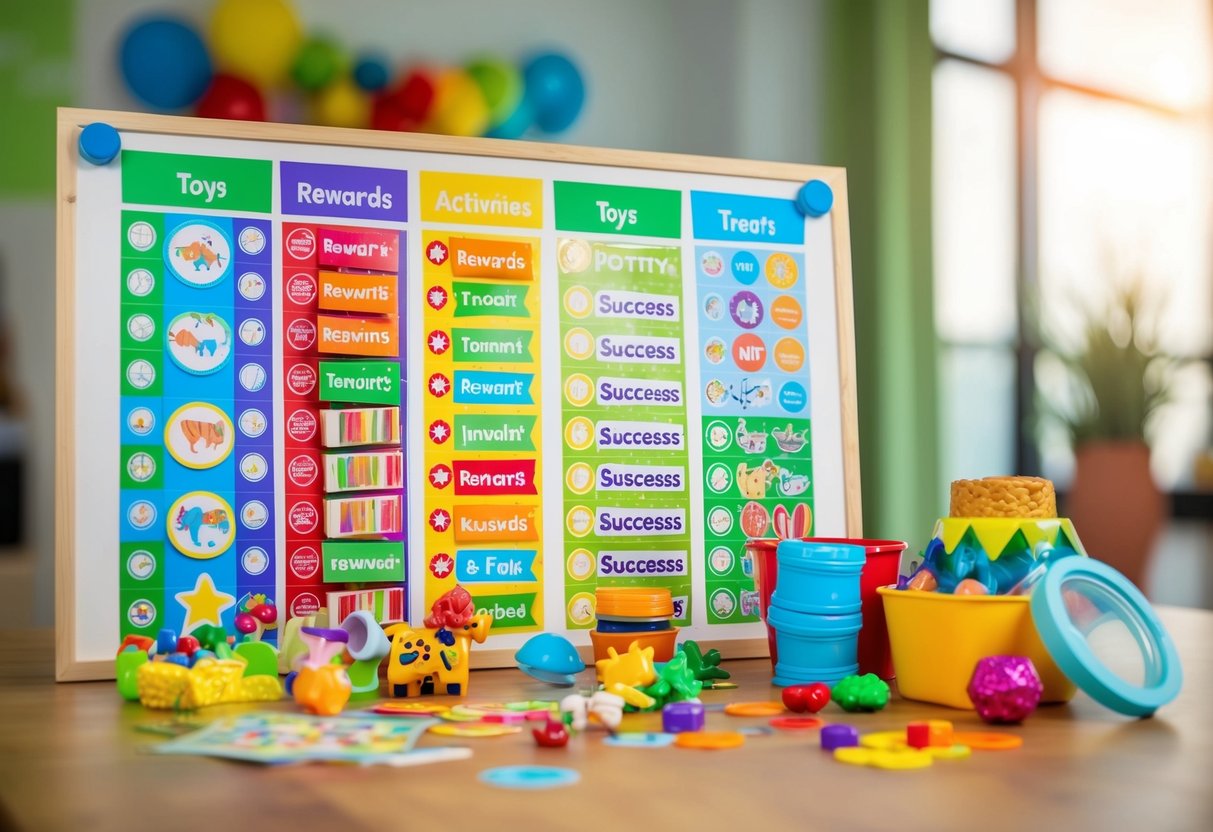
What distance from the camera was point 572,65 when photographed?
3.22 m

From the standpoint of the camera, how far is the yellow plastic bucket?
94cm

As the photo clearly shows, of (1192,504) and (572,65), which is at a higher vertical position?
(572,65)

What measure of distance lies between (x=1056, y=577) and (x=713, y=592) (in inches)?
16.7

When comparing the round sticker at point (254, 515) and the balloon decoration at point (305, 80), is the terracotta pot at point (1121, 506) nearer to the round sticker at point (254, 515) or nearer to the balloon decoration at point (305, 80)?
the balloon decoration at point (305, 80)

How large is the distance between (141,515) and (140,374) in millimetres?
138

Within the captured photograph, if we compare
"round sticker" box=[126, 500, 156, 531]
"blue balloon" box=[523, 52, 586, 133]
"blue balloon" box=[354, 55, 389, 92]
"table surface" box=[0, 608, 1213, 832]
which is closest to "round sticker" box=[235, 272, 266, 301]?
"round sticker" box=[126, 500, 156, 531]

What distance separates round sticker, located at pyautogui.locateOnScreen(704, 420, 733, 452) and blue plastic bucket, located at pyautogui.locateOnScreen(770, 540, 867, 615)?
26cm

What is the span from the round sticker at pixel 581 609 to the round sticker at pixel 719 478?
7.5 inches

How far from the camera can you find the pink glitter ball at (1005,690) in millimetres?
865

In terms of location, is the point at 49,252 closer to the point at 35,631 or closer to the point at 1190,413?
the point at 35,631

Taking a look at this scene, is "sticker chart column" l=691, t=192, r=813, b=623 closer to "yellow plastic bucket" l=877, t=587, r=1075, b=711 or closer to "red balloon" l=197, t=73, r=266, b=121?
"yellow plastic bucket" l=877, t=587, r=1075, b=711

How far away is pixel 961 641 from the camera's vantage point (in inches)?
37.4

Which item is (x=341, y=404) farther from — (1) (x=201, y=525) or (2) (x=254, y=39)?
(2) (x=254, y=39)

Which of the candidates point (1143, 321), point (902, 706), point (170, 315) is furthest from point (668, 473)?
point (1143, 321)
